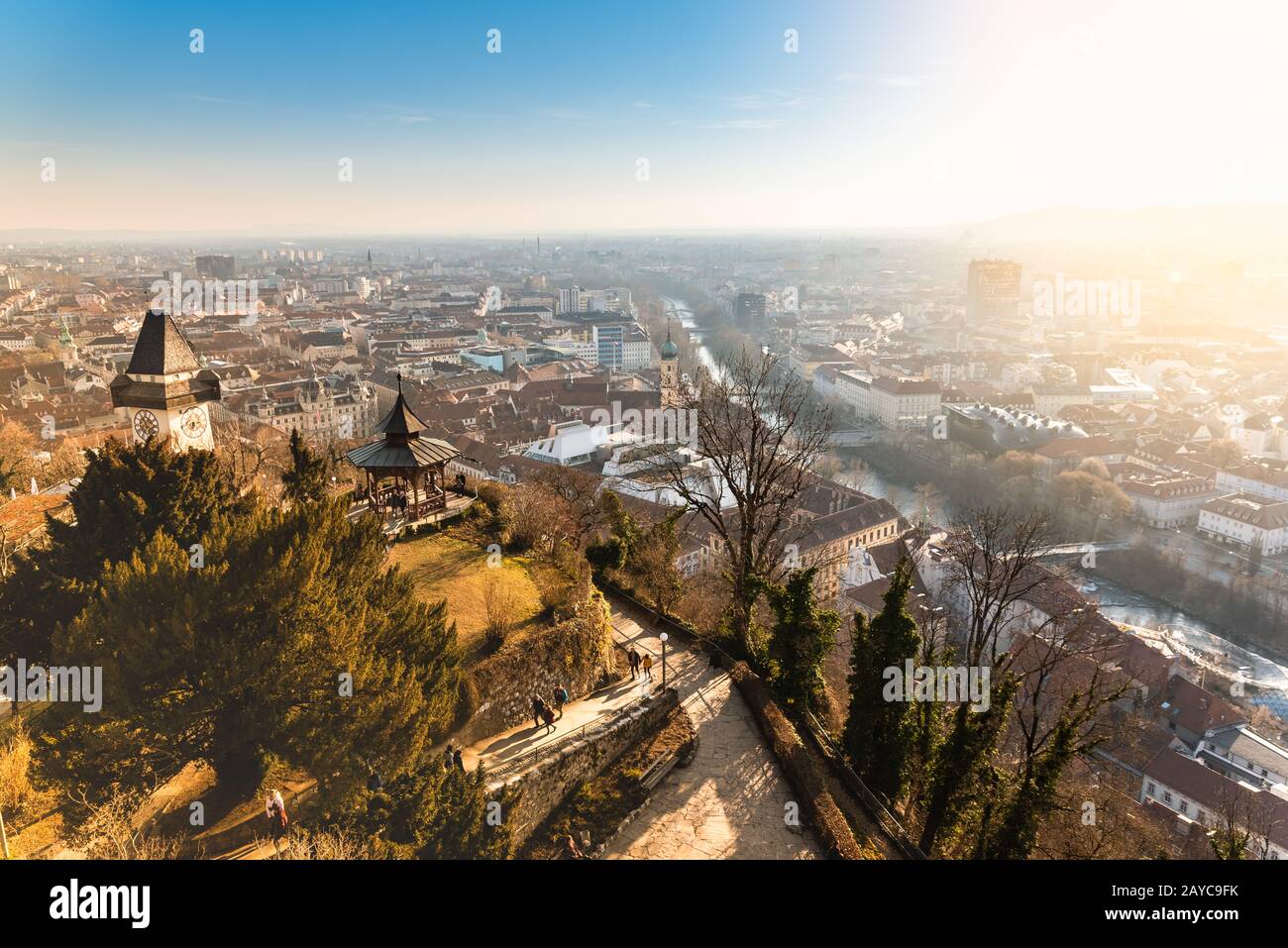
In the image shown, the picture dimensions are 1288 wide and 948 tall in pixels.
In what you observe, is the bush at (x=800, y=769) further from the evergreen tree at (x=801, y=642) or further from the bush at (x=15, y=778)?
the bush at (x=15, y=778)

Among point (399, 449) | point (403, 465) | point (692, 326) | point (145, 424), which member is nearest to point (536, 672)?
point (403, 465)

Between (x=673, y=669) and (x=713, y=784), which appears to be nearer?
(x=713, y=784)

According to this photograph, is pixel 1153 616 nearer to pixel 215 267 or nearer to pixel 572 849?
pixel 572 849

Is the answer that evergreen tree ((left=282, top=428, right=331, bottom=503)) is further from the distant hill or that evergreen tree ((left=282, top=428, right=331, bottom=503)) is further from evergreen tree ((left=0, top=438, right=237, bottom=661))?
the distant hill

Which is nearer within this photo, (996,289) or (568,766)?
(568,766)
